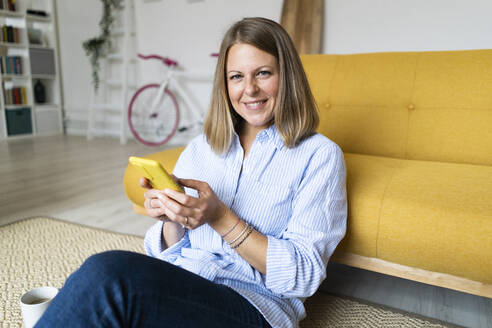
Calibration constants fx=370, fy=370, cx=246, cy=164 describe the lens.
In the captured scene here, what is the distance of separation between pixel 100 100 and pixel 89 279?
14.8 ft

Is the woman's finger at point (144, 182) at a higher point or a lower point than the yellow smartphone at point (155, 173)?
lower

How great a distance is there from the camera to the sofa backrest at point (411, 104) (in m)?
1.33

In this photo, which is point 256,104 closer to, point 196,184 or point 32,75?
point 196,184

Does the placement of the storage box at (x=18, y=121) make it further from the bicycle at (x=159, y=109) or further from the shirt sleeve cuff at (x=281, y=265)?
the shirt sleeve cuff at (x=281, y=265)

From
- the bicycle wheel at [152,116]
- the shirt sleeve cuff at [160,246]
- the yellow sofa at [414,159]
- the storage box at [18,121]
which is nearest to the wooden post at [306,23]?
the yellow sofa at [414,159]

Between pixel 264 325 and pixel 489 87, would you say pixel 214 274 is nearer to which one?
pixel 264 325

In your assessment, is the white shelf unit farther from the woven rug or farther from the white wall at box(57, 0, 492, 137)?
the woven rug

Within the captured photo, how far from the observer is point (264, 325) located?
68 centimetres

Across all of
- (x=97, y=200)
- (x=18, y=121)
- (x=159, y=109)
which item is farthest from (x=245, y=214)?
(x=18, y=121)

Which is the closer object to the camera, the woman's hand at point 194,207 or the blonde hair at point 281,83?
the woman's hand at point 194,207

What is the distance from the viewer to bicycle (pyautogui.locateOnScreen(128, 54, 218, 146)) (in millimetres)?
3908

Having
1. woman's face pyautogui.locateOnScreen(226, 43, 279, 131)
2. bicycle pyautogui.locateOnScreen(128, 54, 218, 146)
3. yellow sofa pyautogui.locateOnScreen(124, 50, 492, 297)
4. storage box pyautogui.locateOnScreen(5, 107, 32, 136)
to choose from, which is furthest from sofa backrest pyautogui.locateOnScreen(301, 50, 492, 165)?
storage box pyautogui.locateOnScreen(5, 107, 32, 136)

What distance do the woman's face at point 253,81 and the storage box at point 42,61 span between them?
4.64 meters

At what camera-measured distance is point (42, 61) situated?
4699 mm
